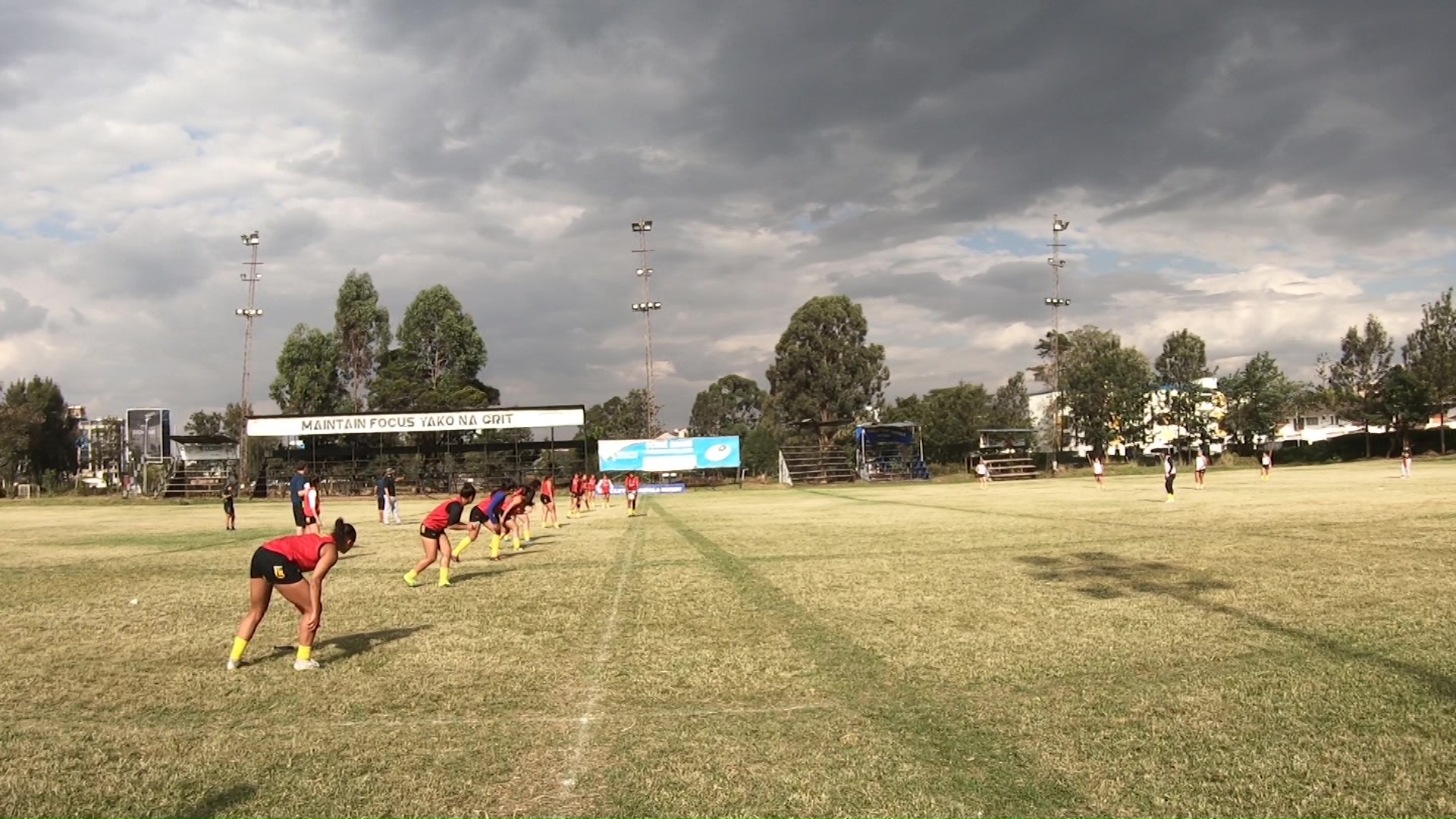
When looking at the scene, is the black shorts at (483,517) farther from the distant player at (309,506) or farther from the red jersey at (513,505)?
the distant player at (309,506)

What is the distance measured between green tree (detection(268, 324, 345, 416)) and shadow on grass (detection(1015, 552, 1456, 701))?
2641 inches

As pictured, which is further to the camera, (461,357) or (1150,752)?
(461,357)

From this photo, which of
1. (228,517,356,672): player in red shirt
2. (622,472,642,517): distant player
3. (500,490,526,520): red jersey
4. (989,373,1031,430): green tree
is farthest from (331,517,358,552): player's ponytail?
(989,373,1031,430): green tree

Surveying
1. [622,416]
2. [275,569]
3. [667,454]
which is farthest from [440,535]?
[622,416]

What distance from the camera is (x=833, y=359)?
83250 millimetres

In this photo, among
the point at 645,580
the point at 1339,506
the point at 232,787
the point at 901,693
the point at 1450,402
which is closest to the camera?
the point at 232,787

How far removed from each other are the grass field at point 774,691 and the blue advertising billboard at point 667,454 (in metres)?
43.6

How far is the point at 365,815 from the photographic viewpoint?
5.00 metres

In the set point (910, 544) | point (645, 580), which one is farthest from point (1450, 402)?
point (645, 580)

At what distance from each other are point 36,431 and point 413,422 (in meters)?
43.7

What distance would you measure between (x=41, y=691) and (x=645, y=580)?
797 centimetres

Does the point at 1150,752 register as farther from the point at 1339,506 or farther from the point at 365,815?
the point at 1339,506

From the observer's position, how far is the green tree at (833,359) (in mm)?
82688

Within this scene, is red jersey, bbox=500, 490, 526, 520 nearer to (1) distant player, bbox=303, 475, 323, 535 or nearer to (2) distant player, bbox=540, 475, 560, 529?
(1) distant player, bbox=303, 475, 323, 535
